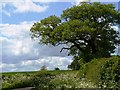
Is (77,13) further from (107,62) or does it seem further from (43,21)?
(107,62)

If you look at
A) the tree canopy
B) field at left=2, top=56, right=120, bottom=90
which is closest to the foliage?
the tree canopy

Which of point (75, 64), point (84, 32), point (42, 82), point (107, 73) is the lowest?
point (42, 82)

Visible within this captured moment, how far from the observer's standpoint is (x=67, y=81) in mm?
→ 19500

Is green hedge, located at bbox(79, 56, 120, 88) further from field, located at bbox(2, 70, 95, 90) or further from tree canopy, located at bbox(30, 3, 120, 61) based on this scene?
tree canopy, located at bbox(30, 3, 120, 61)

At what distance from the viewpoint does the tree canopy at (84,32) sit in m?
31.0

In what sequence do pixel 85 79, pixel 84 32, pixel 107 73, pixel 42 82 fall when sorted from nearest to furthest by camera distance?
pixel 107 73 < pixel 42 82 < pixel 85 79 < pixel 84 32

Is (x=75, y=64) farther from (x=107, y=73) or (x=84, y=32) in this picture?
(x=107, y=73)

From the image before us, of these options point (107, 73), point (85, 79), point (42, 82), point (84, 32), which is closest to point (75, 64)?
point (84, 32)

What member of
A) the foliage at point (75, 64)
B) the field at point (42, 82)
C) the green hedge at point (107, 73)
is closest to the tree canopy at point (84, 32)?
the foliage at point (75, 64)

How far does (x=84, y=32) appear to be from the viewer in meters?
30.2

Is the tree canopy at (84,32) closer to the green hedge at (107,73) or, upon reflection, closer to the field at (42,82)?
the field at (42,82)

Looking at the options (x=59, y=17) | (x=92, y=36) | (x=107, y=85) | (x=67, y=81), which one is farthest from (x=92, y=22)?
(x=107, y=85)

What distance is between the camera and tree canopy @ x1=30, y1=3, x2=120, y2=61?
30953 mm

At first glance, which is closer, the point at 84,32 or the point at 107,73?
the point at 107,73
